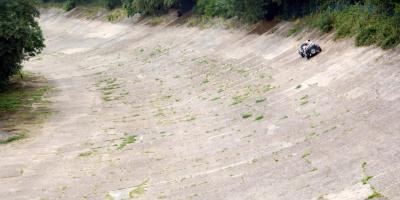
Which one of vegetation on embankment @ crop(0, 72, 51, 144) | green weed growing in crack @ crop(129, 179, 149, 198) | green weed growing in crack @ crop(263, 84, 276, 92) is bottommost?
vegetation on embankment @ crop(0, 72, 51, 144)

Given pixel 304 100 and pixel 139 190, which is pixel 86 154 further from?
pixel 304 100

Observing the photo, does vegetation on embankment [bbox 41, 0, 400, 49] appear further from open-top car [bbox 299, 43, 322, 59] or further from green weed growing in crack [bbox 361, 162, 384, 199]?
green weed growing in crack [bbox 361, 162, 384, 199]

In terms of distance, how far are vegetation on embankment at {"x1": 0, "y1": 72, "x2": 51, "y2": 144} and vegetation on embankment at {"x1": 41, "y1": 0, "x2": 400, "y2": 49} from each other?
70.1 feet

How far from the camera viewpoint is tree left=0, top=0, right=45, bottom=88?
4197cm

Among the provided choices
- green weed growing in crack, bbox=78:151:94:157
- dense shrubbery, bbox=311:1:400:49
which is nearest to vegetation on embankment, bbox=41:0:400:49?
dense shrubbery, bbox=311:1:400:49

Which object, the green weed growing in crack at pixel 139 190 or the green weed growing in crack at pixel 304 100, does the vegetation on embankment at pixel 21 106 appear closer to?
the green weed growing in crack at pixel 139 190

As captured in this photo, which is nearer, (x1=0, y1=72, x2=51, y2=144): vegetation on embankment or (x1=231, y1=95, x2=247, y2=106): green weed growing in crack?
(x1=0, y1=72, x2=51, y2=144): vegetation on embankment

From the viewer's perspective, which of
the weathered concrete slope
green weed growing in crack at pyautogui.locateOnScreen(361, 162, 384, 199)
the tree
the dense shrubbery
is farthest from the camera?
the tree

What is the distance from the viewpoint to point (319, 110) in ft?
97.6

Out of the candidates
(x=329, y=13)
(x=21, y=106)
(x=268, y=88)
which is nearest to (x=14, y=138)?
(x=21, y=106)

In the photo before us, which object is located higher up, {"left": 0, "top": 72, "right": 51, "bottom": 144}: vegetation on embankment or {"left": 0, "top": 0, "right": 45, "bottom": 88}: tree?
{"left": 0, "top": 0, "right": 45, "bottom": 88}: tree

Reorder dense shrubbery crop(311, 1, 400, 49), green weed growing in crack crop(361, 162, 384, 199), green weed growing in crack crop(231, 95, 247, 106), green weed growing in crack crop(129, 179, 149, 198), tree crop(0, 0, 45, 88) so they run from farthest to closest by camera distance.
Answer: tree crop(0, 0, 45, 88)
green weed growing in crack crop(231, 95, 247, 106)
dense shrubbery crop(311, 1, 400, 49)
green weed growing in crack crop(129, 179, 149, 198)
green weed growing in crack crop(361, 162, 384, 199)

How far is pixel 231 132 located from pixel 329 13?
18.9 metres

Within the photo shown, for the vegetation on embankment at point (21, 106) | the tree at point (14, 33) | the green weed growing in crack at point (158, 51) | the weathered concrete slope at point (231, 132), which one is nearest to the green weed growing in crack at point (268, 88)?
the weathered concrete slope at point (231, 132)
